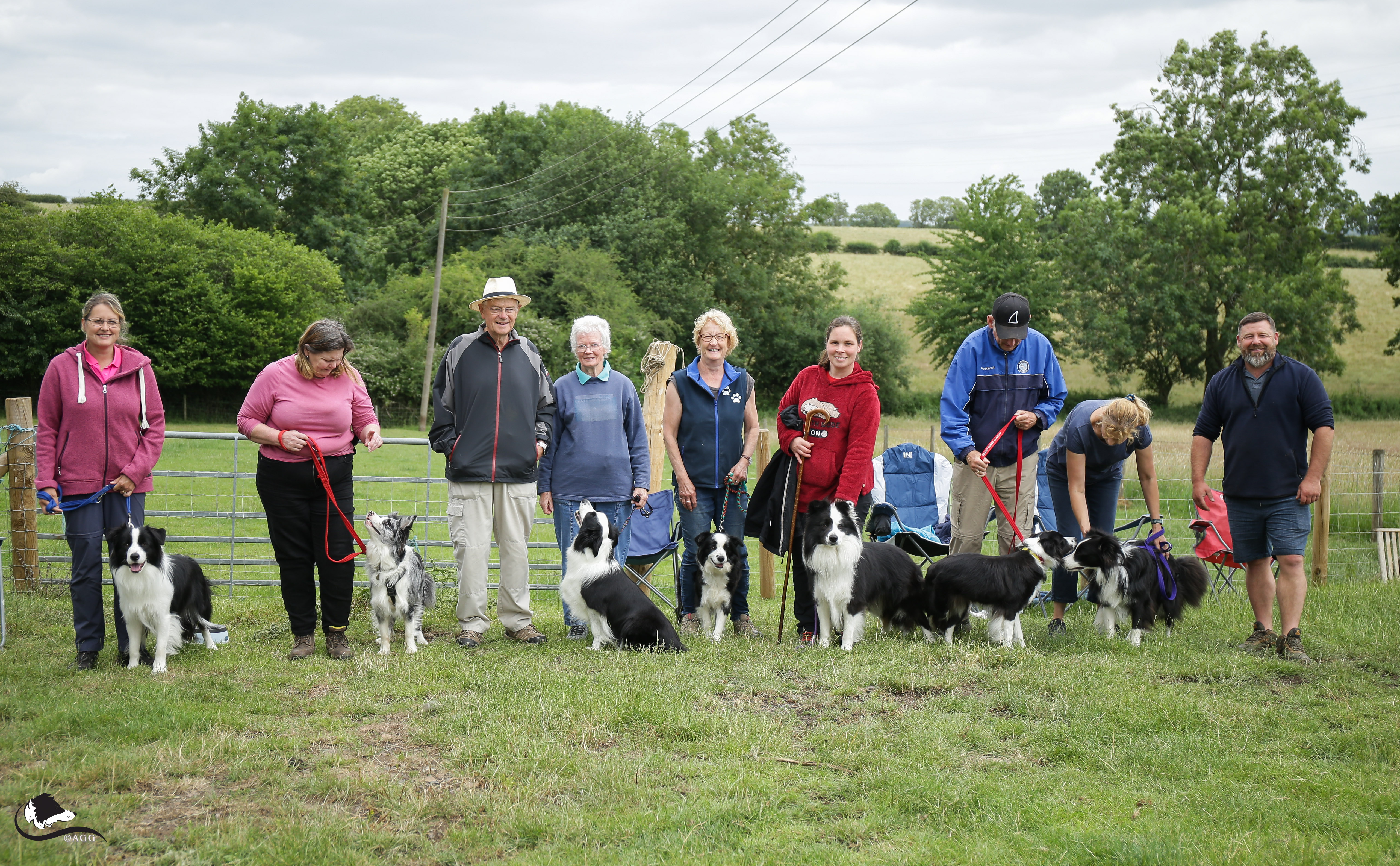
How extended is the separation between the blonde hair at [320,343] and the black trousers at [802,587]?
264cm

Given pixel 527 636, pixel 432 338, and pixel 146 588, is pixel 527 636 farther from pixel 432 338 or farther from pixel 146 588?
pixel 432 338

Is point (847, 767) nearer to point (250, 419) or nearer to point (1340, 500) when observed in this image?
point (250, 419)

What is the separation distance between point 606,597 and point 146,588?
2384mm

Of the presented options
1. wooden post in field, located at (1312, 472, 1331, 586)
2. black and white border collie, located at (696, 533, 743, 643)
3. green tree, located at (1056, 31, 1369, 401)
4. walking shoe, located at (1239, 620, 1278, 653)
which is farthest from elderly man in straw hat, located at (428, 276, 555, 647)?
green tree, located at (1056, 31, 1369, 401)

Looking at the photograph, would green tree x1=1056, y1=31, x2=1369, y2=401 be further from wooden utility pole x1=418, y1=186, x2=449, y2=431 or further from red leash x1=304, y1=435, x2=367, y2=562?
red leash x1=304, y1=435, x2=367, y2=562

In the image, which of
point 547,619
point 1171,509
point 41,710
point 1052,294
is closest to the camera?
point 41,710

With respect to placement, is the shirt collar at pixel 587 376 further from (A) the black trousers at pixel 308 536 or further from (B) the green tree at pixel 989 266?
(B) the green tree at pixel 989 266

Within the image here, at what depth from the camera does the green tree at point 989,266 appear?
34219 mm

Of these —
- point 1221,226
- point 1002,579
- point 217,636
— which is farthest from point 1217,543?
point 1221,226

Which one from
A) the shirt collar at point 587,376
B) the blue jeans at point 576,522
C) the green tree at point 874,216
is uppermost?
the green tree at point 874,216

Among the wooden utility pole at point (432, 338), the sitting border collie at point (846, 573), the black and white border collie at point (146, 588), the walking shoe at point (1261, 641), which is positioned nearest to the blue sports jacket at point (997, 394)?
the sitting border collie at point (846, 573)

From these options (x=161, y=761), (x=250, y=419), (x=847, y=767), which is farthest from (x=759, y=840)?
(x=250, y=419)

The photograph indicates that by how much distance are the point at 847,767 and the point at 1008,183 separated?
35.0 meters

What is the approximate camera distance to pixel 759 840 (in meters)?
2.91
